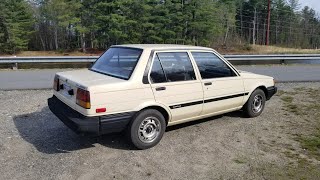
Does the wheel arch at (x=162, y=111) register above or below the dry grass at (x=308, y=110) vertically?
above

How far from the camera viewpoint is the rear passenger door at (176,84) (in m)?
4.90

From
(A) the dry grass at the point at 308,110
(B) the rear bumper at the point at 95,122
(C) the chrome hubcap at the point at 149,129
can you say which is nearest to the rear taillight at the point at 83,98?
(B) the rear bumper at the point at 95,122

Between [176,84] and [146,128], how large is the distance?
2.97 ft

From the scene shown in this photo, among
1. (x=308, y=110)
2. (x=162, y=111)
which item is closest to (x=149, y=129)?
(x=162, y=111)

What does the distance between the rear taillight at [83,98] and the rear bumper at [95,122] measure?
6.8 inches

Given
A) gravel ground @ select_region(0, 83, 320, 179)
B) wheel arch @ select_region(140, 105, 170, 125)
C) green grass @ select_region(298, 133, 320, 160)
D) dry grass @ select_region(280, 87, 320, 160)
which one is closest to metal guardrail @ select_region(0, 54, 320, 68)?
dry grass @ select_region(280, 87, 320, 160)

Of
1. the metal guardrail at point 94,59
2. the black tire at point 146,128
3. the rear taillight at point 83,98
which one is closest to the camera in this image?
the rear taillight at point 83,98

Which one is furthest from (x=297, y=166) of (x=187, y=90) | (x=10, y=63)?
(x=10, y=63)

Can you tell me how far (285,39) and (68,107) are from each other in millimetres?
74214

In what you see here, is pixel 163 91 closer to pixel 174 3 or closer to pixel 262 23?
pixel 174 3

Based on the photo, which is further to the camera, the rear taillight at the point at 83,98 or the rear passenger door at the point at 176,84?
the rear passenger door at the point at 176,84

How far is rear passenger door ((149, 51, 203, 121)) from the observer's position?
490cm

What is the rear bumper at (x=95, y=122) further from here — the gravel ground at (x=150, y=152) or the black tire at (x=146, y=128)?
the gravel ground at (x=150, y=152)

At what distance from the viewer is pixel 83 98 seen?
14.3ft
